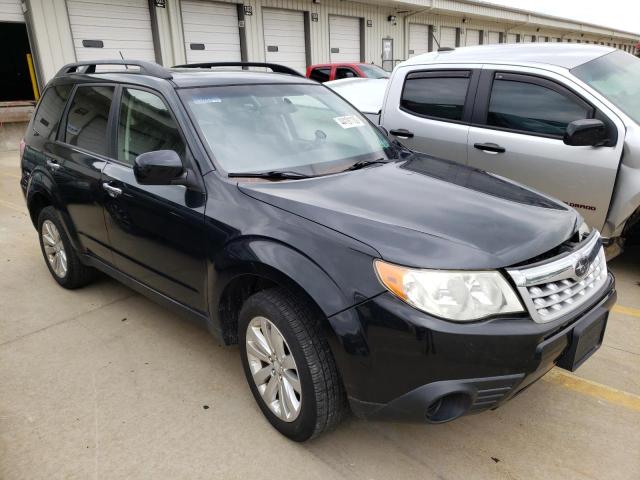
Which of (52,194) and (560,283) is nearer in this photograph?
(560,283)

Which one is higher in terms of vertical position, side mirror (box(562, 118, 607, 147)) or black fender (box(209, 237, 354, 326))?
side mirror (box(562, 118, 607, 147))

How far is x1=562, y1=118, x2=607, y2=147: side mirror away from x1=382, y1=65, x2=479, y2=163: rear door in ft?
3.13

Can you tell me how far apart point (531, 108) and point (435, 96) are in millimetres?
925

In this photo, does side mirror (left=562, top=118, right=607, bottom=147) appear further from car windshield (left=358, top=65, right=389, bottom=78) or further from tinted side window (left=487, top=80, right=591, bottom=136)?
car windshield (left=358, top=65, right=389, bottom=78)

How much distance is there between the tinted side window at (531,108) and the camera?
389 cm

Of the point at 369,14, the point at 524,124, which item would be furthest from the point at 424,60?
the point at 369,14

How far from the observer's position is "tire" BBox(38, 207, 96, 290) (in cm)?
383

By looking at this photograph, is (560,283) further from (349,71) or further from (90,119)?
(349,71)

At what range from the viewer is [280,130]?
2.86 metres

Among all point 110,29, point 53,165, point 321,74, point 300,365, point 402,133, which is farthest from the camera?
point 321,74

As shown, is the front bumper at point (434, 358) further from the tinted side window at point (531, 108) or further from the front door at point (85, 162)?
the tinted side window at point (531, 108)

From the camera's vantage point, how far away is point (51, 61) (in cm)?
1124

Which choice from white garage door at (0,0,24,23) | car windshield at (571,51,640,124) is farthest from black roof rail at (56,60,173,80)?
white garage door at (0,0,24,23)

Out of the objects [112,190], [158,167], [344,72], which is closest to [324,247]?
[158,167]
